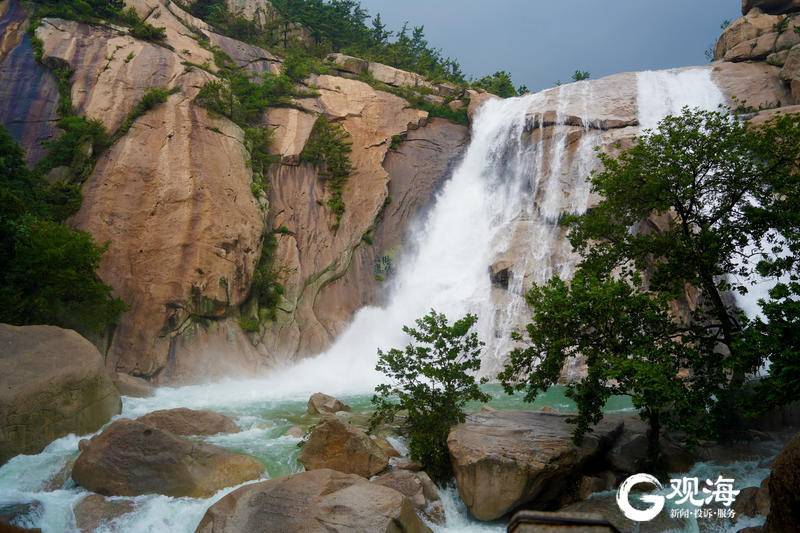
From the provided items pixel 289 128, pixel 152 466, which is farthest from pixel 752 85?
pixel 152 466

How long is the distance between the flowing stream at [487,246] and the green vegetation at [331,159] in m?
4.68

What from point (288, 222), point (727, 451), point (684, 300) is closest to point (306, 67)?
point (288, 222)

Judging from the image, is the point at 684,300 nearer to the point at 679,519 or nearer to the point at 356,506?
the point at 679,519

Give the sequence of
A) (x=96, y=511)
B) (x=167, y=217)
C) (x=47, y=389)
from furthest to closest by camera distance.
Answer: (x=167, y=217) < (x=47, y=389) < (x=96, y=511)

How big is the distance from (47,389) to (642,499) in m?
12.0

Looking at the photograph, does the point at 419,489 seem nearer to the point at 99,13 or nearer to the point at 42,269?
the point at 42,269

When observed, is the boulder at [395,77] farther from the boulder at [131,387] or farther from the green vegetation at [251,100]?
the boulder at [131,387]

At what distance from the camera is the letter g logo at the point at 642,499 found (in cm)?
911

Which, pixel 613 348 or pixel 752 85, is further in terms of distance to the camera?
pixel 752 85

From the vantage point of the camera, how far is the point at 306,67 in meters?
34.4

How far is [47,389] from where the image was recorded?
474 inches

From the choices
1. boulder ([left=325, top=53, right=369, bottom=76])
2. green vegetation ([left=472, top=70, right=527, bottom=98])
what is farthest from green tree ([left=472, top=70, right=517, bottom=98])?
boulder ([left=325, top=53, right=369, bottom=76])

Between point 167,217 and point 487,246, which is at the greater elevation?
point 487,246

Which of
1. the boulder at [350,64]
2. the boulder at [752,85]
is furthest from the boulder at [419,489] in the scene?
the boulder at [350,64]
